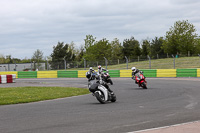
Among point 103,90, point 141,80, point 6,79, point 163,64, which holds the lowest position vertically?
point 6,79

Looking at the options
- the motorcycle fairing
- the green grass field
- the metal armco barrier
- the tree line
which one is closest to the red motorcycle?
the motorcycle fairing

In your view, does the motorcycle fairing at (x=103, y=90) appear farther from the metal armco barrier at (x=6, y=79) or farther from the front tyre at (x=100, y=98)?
the metal armco barrier at (x=6, y=79)

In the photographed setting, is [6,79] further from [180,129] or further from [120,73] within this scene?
[180,129]

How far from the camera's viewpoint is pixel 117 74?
33938 millimetres

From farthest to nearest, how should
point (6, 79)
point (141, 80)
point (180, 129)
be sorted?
point (6, 79)
point (141, 80)
point (180, 129)

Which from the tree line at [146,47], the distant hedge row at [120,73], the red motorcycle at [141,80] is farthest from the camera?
the tree line at [146,47]

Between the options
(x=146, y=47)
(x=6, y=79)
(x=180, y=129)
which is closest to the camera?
(x=180, y=129)

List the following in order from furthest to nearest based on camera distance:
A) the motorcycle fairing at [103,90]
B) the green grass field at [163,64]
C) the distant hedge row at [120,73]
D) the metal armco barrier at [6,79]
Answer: the green grass field at [163,64]
the distant hedge row at [120,73]
the metal armco barrier at [6,79]
the motorcycle fairing at [103,90]

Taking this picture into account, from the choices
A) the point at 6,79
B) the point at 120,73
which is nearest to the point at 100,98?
the point at 6,79

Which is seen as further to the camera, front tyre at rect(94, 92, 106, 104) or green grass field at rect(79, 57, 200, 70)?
green grass field at rect(79, 57, 200, 70)

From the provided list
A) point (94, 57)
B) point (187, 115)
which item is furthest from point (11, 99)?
point (94, 57)

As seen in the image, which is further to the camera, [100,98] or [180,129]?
[100,98]

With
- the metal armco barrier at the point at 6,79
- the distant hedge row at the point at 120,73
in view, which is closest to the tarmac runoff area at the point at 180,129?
the metal armco barrier at the point at 6,79

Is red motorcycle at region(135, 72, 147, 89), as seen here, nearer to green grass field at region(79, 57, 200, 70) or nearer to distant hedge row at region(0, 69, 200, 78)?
distant hedge row at region(0, 69, 200, 78)
